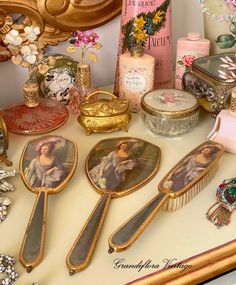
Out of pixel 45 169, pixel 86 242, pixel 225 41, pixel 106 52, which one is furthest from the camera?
pixel 106 52

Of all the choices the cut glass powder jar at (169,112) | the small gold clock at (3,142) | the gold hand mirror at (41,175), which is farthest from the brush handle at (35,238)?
the cut glass powder jar at (169,112)

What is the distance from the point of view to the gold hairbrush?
479mm

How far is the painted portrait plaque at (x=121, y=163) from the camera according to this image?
0.57m

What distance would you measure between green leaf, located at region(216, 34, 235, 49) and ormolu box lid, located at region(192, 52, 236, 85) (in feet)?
0.16

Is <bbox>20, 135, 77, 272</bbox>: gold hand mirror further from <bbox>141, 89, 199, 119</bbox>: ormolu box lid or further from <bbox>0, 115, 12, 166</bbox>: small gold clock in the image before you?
<bbox>141, 89, 199, 119</bbox>: ormolu box lid

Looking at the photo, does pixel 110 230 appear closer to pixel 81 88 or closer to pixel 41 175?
pixel 41 175

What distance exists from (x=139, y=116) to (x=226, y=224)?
0.94 feet

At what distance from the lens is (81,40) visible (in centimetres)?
72

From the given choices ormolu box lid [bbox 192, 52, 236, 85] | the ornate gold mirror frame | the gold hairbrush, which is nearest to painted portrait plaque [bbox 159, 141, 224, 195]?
the gold hairbrush

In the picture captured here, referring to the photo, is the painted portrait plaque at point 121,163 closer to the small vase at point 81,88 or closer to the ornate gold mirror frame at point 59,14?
the small vase at point 81,88

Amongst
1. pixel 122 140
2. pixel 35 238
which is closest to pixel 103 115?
pixel 122 140

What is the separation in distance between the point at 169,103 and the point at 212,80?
0.07 m

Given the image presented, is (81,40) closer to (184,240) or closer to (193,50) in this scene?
(193,50)

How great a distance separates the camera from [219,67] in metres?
0.71
